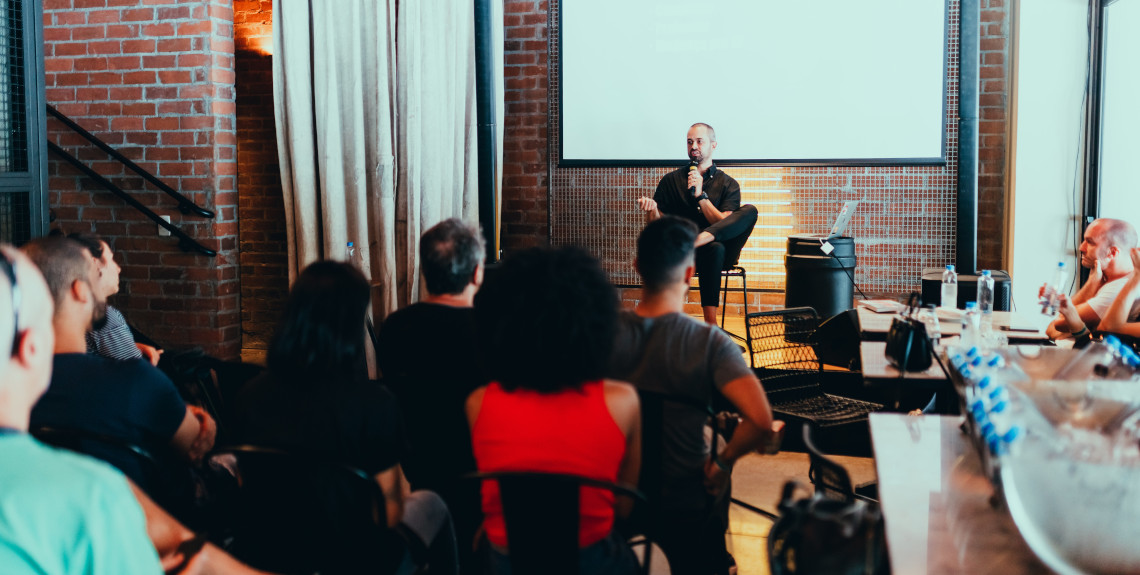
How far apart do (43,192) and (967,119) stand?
4.82 meters

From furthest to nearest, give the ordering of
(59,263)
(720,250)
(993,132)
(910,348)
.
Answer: (993,132) < (720,250) < (910,348) < (59,263)

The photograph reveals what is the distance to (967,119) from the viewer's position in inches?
215

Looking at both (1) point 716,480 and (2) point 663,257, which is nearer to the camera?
(1) point 716,480

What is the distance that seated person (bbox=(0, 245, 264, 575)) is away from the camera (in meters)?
0.92

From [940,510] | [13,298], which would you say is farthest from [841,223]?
[13,298]

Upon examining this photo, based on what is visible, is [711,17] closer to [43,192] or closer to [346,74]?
[346,74]

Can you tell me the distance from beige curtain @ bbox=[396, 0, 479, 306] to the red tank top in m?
2.64

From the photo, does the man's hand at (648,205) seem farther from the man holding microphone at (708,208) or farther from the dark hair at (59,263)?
the dark hair at (59,263)

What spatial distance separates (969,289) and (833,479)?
303 cm

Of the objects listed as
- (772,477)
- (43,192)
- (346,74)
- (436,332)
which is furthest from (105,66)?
(772,477)

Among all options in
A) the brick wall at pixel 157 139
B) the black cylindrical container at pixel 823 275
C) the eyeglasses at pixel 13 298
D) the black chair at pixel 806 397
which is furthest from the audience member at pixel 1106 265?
the brick wall at pixel 157 139

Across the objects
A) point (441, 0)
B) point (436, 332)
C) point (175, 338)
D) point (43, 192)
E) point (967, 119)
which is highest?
point (441, 0)

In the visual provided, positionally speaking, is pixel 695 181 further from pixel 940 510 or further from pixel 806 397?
pixel 940 510

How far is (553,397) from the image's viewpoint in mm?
Answer: 1611
